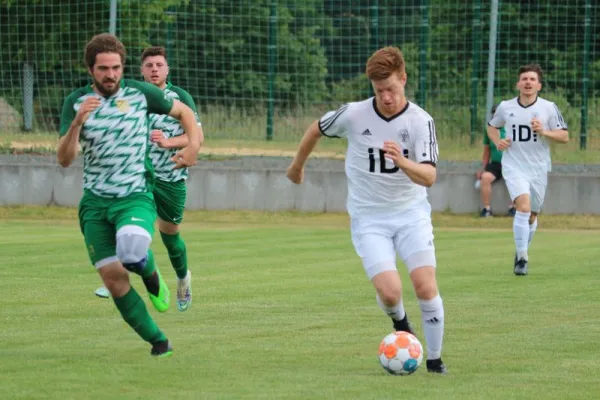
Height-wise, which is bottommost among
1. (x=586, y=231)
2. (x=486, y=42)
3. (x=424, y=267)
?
(x=586, y=231)

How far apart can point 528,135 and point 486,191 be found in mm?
6211

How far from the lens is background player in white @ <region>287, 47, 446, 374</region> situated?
859 centimetres

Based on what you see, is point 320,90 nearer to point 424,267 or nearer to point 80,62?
point 80,62

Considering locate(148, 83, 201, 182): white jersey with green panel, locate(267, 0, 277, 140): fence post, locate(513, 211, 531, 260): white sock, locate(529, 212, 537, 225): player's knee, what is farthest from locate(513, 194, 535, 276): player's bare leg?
locate(267, 0, 277, 140): fence post

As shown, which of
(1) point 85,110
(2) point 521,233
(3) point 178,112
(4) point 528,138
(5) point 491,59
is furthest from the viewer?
(5) point 491,59

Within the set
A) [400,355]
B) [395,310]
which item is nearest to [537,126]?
[395,310]

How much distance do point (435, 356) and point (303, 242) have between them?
1016 cm

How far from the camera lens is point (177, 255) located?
40.0ft

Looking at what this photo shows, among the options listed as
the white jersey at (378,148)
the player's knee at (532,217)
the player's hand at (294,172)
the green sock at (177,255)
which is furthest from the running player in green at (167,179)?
the player's knee at (532,217)

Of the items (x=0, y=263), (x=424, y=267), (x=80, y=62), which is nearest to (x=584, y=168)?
(x=80, y=62)

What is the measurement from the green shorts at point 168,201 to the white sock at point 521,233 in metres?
4.25

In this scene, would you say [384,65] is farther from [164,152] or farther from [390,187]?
[164,152]

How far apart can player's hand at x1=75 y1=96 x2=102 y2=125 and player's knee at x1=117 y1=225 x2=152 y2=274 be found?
716 mm

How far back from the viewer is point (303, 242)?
18734 mm
